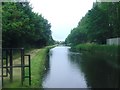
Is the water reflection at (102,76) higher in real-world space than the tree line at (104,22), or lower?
lower

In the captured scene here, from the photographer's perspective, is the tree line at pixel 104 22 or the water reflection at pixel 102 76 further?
the tree line at pixel 104 22

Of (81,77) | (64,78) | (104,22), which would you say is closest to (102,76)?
(81,77)

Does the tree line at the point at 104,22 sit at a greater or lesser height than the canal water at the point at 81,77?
greater

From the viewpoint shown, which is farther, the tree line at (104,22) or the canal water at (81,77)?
the tree line at (104,22)

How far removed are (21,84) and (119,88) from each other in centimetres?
404

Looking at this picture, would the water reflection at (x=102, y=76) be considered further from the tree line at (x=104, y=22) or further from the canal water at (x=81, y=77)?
the tree line at (x=104, y=22)

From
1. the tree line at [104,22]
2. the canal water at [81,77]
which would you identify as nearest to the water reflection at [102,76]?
the canal water at [81,77]

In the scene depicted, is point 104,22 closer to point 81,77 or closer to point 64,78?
point 81,77

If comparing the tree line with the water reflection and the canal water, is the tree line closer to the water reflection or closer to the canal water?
the canal water

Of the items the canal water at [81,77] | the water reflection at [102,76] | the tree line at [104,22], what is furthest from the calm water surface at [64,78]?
the tree line at [104,22]

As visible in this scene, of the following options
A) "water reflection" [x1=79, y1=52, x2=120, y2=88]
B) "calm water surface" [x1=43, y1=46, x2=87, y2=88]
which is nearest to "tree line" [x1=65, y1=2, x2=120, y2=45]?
"water reflection" [x1=79, y1=52, x2=120, y2=88]

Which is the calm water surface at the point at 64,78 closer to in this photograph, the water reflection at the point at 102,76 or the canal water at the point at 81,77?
the canal water at the point at 81,77

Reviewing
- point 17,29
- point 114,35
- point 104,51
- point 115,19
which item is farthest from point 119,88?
point 114,35

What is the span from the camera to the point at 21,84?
1269cm
